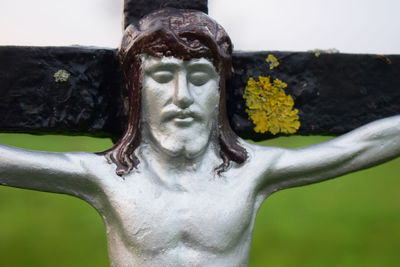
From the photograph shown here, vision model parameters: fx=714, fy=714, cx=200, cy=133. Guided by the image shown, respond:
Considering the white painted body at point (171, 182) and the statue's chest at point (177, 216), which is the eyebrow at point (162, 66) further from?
the statue's chest at point (177, 216)

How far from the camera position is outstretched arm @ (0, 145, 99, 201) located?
3.92 feet

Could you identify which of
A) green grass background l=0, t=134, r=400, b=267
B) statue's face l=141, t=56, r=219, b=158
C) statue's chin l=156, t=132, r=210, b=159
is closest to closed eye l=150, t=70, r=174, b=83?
statue's face l=141, t=56, r=219, b=158

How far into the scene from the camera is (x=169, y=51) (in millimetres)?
1229

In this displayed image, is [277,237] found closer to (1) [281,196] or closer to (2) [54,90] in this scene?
(1) [281,196]

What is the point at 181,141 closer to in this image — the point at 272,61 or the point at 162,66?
the point at 162,66

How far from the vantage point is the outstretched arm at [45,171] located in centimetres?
120

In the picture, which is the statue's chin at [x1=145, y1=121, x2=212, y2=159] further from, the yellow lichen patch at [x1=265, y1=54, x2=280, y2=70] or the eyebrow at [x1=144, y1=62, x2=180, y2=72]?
the yellow lichen patch at [x1=265, y1=54, x2=280, y2=70]

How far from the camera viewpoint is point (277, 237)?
1901 mm

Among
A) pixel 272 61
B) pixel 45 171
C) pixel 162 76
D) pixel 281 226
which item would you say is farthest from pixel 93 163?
pixel 281 226

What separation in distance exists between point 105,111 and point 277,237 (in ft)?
2.45

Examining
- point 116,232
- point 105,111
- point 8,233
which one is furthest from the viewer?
point 8,233

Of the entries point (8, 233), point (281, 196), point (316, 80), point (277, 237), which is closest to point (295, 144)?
point (281, 196)

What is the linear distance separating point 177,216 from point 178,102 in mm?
197

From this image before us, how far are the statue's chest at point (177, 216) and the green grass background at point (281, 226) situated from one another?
62cm
